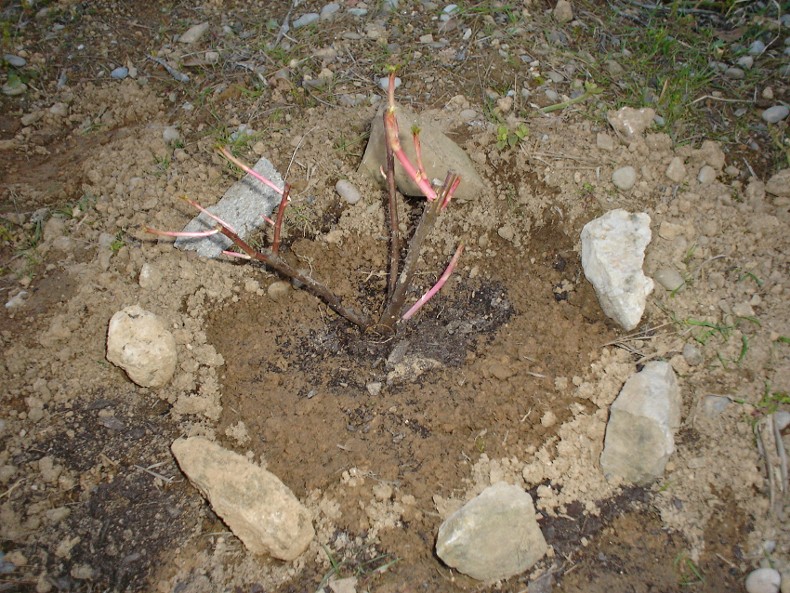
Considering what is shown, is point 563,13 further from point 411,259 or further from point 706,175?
point 411,259

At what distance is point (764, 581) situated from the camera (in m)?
1.76

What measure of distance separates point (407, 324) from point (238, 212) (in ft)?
2.94

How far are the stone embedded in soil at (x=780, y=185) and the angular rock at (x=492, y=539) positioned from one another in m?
1.73

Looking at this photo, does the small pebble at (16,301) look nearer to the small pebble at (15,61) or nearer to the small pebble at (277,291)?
the small pebble at (277,291)

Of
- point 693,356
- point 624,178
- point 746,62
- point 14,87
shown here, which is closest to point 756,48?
point 746,62

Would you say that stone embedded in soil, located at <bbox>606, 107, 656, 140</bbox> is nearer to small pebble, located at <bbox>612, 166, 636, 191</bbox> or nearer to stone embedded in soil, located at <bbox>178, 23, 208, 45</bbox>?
small pebble, located at <bbox>612, 166, 636, 191</bbox>

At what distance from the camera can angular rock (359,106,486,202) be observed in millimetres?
2400

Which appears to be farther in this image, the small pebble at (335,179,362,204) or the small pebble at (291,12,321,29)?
the small pebble at (291,12,321,29)

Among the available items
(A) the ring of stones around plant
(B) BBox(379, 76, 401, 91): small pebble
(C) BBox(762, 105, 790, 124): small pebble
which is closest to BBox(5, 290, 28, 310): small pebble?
(A) the ring of stones around plant

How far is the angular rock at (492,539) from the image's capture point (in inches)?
69.9

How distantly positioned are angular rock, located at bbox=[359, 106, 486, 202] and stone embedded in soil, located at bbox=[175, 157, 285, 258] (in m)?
0.44

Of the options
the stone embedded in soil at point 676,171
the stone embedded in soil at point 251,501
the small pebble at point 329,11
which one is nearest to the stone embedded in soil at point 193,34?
the small pebble at point 329,11

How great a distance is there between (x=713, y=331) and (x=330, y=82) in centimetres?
207

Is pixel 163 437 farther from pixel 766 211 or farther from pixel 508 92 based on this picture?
pixel 766 211
